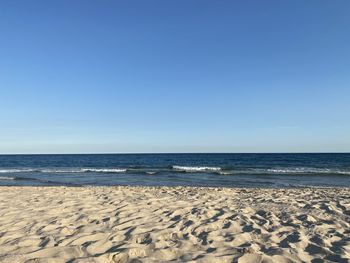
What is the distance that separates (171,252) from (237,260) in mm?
840

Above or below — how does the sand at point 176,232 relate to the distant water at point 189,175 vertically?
above

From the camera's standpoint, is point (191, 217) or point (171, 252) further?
point (191, 217)

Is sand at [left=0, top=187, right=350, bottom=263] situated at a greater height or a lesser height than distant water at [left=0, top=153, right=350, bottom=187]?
greater

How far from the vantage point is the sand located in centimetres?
404

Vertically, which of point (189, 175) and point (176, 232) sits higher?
point (176, 232)

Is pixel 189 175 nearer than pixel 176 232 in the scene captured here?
No

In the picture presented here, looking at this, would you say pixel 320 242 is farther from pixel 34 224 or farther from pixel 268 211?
pixel 34 224

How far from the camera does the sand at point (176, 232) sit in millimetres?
4043

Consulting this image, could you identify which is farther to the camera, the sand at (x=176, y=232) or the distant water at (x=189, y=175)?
the distant water at (x=189, y=175)

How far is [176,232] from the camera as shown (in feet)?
16.9

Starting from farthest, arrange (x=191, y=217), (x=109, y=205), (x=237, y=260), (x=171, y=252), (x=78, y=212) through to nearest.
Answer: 1. (x=109, y=205)
2. (x=78, y=212)
3. (x=191, y=217)
4. (x=171, y=252)
5. (x=237, y=260)

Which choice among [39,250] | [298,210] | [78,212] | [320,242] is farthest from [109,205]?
[320,242]

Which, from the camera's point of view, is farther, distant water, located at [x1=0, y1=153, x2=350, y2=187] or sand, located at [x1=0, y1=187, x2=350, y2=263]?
distant water, located at [x1=0, y1=153, x2=350, y2=187]

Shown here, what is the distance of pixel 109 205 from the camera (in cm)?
778
